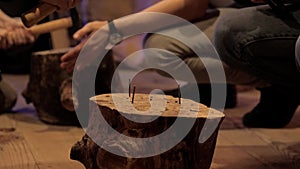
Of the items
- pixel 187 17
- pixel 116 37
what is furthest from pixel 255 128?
pixel 116 37

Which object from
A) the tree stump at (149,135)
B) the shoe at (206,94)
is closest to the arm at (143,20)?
the shoe at (206,94)

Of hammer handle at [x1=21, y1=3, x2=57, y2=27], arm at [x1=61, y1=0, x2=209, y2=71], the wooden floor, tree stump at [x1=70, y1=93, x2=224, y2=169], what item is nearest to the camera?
tree stump at [x1=70, y1=93, x2=224, y2=169]

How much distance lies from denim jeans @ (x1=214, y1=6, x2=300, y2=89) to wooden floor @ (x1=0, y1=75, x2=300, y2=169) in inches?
8.5

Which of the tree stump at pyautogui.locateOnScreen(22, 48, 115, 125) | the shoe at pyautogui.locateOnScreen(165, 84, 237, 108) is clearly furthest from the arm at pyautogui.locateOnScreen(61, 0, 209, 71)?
the shoe at pyautogui.locateOnScreen(165, 84, 237, 108)

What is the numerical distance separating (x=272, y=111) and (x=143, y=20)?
1.72ft

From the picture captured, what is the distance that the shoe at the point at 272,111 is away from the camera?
1.90m

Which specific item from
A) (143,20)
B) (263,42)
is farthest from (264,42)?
(143,20)

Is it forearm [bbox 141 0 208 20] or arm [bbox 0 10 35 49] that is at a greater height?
forearm [bbox 141 0 208 20]

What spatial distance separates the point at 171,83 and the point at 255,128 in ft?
3.19

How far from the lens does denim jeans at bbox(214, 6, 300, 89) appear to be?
4.65 feet

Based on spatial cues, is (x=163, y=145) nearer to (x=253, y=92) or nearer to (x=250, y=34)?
(x=250, y=34)

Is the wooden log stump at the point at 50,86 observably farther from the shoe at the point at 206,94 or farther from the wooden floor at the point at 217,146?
the shoe at the point at 206,94

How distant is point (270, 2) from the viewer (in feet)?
4.75

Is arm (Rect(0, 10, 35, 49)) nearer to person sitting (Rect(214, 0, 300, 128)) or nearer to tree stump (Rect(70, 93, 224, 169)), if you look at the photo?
person sitting (Rect(214, 0, 300, 128))
